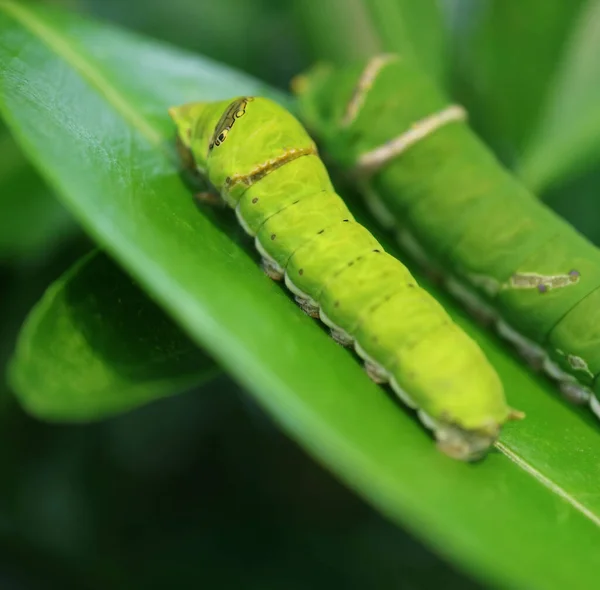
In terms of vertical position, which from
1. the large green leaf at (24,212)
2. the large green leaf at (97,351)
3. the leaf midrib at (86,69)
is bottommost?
the large green leaf at (24,212)

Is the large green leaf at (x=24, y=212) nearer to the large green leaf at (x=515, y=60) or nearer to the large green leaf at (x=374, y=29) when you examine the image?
the large green leaf at (x=374, y=29)

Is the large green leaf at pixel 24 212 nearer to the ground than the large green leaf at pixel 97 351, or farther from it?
nearer to the ground

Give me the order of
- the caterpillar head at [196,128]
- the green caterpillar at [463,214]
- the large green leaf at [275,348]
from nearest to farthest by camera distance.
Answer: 1. the large green leaf at [275,348]
2. the caterpillar head at [196,128]
3. the green caterpillar at [463,214]

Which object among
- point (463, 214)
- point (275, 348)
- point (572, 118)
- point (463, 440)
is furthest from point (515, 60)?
point (275, 348)

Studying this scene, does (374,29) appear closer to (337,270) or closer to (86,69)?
(86,69)

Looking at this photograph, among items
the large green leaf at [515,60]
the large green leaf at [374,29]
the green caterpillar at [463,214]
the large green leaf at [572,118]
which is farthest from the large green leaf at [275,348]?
the large green leaf at [515,60]

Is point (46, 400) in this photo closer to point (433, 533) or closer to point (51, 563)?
point (433, 533)

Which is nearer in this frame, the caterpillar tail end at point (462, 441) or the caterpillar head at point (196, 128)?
the caterpillar tail end at point (462, 441)
